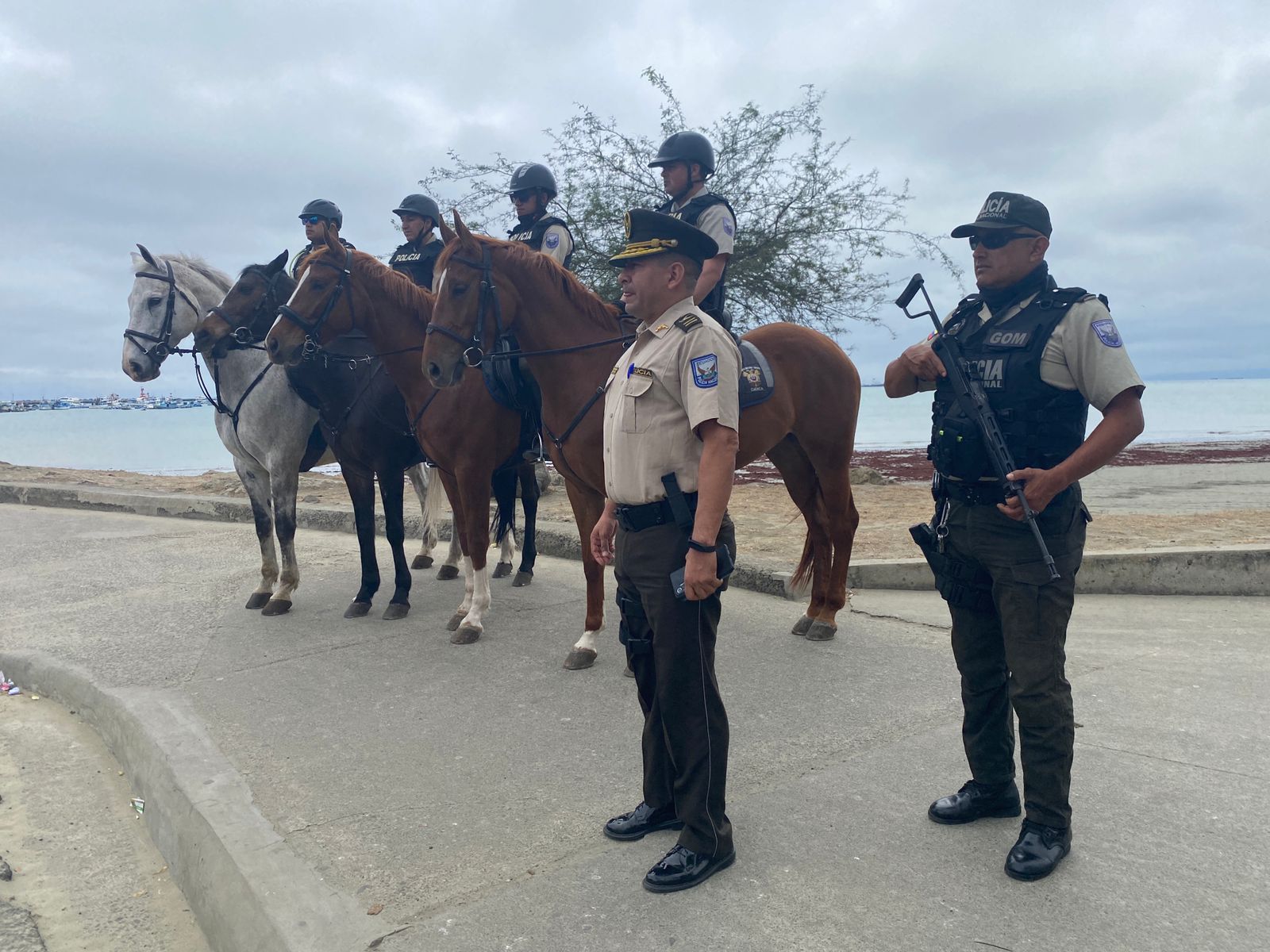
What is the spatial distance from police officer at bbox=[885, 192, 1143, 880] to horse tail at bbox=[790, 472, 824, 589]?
9.13 ft

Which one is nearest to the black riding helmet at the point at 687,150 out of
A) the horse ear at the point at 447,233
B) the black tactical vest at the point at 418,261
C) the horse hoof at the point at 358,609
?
the horse ear at the point at 447,233

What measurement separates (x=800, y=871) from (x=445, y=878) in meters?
1.14

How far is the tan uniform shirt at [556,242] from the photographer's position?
6.01 metres

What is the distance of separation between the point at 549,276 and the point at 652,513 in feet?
8.63

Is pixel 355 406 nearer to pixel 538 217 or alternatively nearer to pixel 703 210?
pixel 538 217

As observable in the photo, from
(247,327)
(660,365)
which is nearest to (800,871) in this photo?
(660,365)

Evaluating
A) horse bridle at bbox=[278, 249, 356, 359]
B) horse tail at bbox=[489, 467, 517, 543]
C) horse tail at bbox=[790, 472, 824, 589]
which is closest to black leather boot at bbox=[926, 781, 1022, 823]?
horse tail at bbox=[790, 472, 824, 589]

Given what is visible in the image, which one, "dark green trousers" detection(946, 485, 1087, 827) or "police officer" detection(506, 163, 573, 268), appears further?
"police officer" detection(506, 163, 573, 268)

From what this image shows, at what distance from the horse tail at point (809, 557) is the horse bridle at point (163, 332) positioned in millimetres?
5022

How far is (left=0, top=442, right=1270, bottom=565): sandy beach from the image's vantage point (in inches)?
307

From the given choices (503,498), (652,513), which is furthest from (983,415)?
(503,498)

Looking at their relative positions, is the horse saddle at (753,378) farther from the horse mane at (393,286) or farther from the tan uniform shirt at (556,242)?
the horse mane at (393,286)

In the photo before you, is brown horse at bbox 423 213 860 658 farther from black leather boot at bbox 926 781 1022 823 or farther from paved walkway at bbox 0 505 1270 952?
black leather boot at bbox 926 781 1022 823

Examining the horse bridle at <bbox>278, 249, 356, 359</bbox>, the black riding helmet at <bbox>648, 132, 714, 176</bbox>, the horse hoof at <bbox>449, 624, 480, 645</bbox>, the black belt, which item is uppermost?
the black riding helmet at <bbox>648, 132, 714, 176</bbox>
